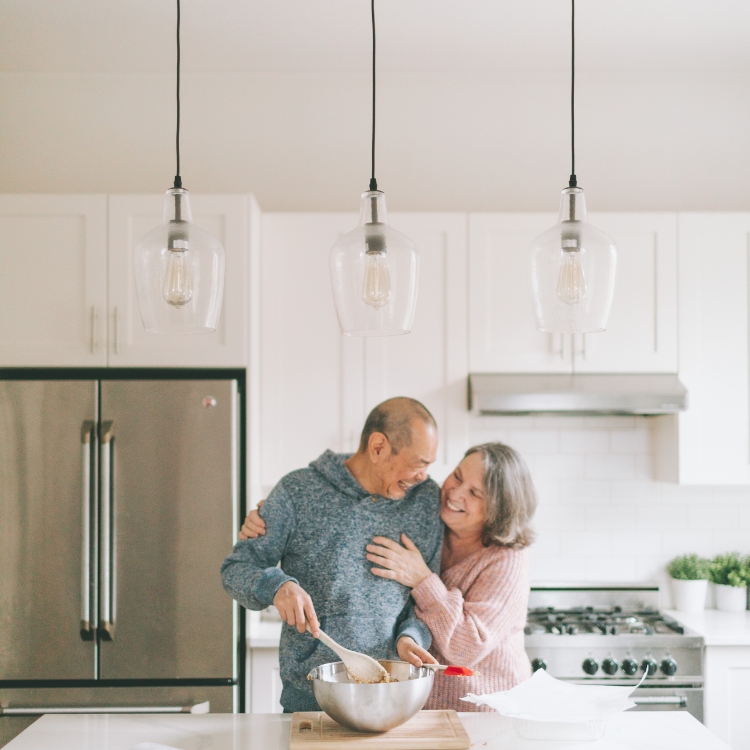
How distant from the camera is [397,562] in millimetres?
2041

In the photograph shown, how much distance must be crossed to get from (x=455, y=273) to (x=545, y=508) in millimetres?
1146

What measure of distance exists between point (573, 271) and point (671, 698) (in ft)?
6.82

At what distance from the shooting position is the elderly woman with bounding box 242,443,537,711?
199cm

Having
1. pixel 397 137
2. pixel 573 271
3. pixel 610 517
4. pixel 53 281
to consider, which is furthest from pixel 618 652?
pixel 53 281

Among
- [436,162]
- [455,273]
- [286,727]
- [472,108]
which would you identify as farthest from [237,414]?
[472,108]

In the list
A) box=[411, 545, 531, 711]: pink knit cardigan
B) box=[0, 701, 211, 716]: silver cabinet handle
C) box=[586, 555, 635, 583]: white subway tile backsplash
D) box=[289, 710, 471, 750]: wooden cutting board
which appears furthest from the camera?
box=[586, 555, 635, 583]: white subway tile backsplash

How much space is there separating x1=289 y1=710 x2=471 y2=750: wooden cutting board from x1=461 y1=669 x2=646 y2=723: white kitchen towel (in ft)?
0.28

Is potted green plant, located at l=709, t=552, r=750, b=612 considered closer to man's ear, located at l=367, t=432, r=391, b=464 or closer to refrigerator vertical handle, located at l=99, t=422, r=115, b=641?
man's ear, located at l=367, t=432, r=391, b=464

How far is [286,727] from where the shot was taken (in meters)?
1.74

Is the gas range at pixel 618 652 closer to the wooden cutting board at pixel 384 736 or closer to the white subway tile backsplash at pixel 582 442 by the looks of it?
the white subway tile backsplash at pixel 582 442

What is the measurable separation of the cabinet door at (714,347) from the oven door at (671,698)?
79 centimetres

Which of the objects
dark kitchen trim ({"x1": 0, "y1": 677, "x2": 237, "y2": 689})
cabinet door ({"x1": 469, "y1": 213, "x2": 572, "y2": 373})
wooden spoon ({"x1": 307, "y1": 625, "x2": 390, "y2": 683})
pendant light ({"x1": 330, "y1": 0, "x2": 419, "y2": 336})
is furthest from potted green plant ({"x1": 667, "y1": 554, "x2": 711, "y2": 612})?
pendant light ({"x1": 330, "y1": 0, "x2": 419, "y2": 336})

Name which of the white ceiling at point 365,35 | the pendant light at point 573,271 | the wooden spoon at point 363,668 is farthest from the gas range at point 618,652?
the white ceiling at point 365,35

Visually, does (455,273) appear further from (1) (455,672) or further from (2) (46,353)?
(1) (455,672)
